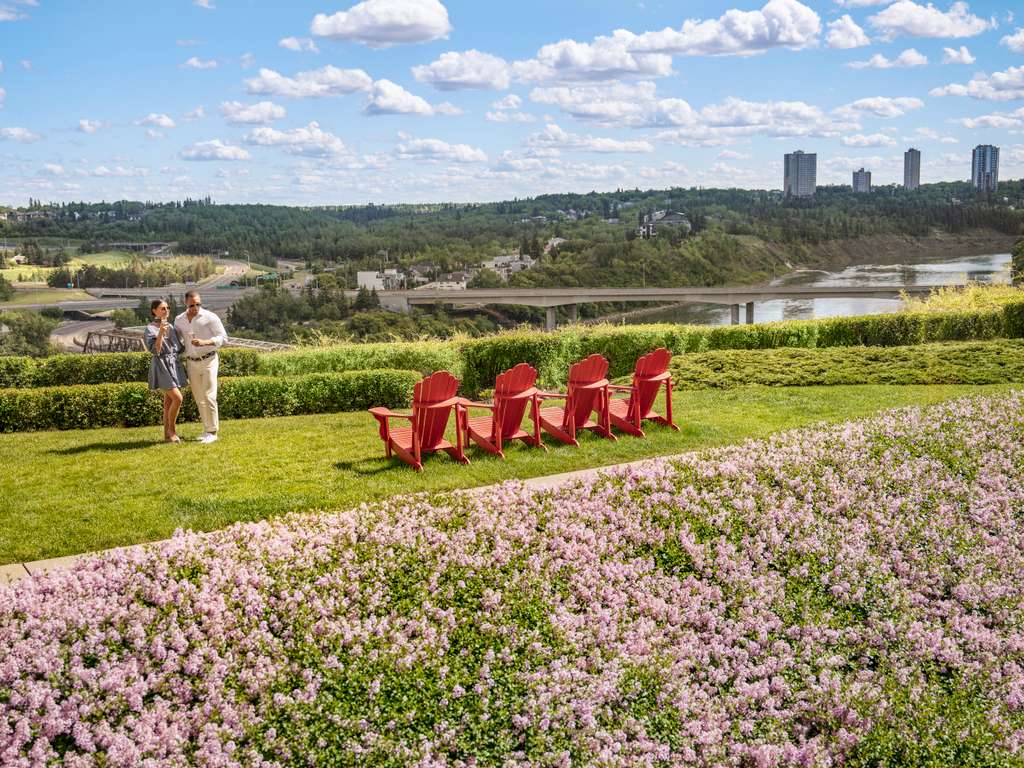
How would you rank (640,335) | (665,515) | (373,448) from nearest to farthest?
(665,515) < (373,448) < (640,335)

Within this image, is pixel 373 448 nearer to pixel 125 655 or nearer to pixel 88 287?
pixel 125 655

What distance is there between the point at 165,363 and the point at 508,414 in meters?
3.46

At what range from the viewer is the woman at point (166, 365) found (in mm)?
9352

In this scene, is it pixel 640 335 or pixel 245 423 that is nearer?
pixel 245 423

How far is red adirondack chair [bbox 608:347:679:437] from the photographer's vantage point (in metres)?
9.40

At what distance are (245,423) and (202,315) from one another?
85.1 inches

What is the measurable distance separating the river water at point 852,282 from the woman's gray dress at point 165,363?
54.2 meters

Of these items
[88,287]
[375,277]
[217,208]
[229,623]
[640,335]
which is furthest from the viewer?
[217,208]

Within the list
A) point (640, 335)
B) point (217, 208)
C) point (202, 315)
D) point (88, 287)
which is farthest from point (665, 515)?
point (217, 208)

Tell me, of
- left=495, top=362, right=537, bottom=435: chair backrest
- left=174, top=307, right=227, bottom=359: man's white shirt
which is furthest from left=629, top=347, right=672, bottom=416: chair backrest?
left=174, top=307, right=227, bottom=359: man's white shirt

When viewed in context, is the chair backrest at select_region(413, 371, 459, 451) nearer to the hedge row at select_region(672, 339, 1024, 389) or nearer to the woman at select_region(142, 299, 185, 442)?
the woman at select_region(142, 299, 185, 442)

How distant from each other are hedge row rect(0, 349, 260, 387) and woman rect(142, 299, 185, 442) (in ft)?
11.4

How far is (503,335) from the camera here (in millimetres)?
15586

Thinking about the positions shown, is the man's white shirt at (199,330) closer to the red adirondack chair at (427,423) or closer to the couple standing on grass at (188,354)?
the couple standing on grass at (188,354)
